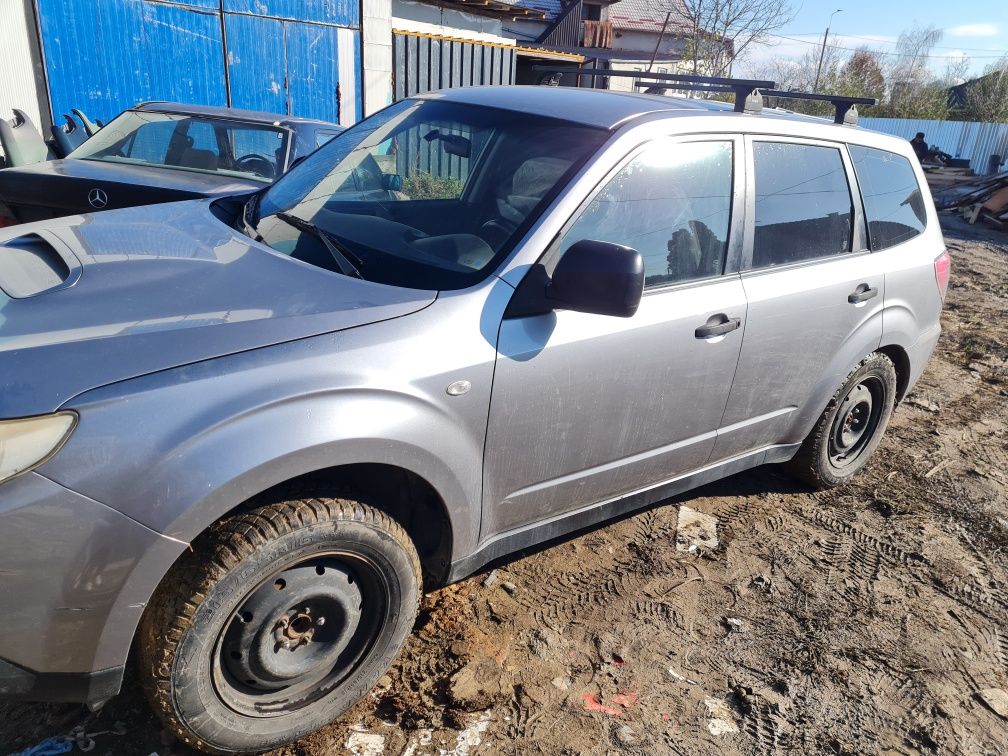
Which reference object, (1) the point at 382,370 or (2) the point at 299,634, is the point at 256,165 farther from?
(2) the point at 299,634

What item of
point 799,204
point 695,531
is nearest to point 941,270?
point 799,204

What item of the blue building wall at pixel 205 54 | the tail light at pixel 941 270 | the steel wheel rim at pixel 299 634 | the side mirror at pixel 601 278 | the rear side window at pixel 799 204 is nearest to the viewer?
the steel wheel rim at pixel 299 634

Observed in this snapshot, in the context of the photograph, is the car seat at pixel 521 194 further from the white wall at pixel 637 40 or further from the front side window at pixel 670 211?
the white wall at pixel 637 40

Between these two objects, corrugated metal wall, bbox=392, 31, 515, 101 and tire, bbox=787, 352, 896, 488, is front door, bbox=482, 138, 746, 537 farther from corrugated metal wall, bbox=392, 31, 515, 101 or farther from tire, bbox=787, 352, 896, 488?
corrugated metal wall, bbox=392, 31, 515, 101

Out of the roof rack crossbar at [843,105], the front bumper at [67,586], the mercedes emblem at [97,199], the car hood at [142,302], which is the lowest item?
→ the front bumper at [67,586]

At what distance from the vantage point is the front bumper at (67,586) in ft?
5.78

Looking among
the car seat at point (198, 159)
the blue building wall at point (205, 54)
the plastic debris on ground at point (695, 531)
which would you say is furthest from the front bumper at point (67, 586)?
the blue building wall at point (205, 54)

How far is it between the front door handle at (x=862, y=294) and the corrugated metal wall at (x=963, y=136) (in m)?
31.4

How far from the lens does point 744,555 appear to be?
3.74m

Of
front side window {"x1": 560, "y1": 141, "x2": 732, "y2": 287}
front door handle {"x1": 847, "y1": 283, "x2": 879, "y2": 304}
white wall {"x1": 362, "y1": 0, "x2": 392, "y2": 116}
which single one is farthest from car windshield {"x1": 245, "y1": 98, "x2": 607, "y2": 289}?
white wall {"x1": 362, "y1": 0, "x2": 392, "y2": 116}

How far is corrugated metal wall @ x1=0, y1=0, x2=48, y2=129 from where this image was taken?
8.90 m

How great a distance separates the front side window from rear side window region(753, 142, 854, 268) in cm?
24

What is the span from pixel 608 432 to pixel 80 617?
1.74 m

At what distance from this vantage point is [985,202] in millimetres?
17109
